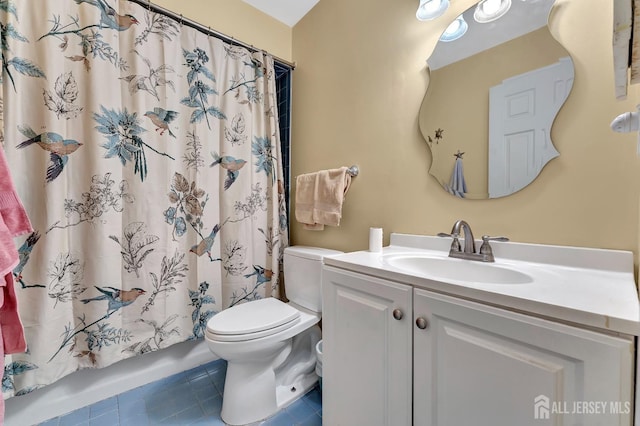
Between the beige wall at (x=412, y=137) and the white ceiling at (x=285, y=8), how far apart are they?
0.19 feet

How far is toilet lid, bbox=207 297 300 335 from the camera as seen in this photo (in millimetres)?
1160

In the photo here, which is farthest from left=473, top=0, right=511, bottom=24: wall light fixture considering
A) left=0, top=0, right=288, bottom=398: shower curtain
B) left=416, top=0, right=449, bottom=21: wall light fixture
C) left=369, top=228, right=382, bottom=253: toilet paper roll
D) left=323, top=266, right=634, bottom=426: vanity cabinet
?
left=0, top=0, right=288, bottom=398: shower curtain

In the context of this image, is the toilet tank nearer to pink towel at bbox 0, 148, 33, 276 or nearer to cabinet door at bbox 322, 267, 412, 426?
cabinet door at bbox 322, 267, 412, 426

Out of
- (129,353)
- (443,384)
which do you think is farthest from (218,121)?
A: (443,384)

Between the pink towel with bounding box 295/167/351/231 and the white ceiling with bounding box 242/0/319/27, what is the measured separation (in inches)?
47.5

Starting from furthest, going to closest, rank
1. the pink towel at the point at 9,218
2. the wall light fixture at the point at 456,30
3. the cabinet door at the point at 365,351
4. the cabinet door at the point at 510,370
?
the wall light fixture at the point at 456,30 → the cabinet door at the point at 365,351 → the pink towel at the point at 9,218 → the cabinet door at the point at 510,370

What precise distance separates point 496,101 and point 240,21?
1.66m

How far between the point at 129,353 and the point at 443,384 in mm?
1478

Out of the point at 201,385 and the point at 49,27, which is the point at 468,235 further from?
the point at 49,27

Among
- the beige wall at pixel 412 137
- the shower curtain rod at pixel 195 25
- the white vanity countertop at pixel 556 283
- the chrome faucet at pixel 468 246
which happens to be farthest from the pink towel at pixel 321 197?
the shower curtain rod at pixel 195 25

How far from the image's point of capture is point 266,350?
1.19 meters

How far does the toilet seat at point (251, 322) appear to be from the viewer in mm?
A: 1141

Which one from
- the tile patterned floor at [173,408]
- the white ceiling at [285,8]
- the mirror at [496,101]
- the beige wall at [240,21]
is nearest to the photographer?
the mirror at [496,101]

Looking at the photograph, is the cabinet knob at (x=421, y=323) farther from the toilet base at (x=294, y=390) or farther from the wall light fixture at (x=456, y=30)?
the wall light fixture at (x=456, y=30)
